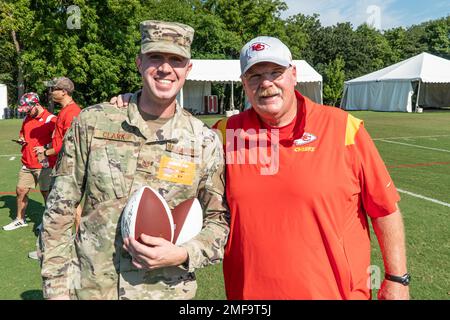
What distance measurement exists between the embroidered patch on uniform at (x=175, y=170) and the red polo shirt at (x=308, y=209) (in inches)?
10.6

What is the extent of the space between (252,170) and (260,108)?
0.37 meters

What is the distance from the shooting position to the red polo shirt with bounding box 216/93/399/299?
221cm

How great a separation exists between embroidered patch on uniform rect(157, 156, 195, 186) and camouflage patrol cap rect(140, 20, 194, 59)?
1.97 feet

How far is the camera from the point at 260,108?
7.82 ft

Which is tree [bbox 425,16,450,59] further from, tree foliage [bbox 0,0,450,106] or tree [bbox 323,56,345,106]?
tree [bbox 323,56,345,106]

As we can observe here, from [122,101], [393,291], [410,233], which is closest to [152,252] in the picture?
[122,101]

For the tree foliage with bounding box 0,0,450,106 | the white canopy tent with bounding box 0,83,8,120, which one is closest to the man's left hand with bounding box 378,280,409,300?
the tree foliage with bounding box 0,0,450,106

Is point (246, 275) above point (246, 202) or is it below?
below

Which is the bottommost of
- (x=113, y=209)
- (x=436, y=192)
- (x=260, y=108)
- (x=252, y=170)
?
(x=436, y=192)

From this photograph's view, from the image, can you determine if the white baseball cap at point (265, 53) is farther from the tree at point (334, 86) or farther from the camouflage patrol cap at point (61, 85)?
the tree at point (334, 86)

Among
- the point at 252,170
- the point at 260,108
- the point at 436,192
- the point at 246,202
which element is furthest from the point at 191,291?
the point at 436,192

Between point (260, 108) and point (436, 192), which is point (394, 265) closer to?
point (260, 108)

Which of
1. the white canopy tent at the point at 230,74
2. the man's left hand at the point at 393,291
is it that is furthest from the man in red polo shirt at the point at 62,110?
the white canopy tent at the point at 230,74

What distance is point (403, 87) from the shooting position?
31906mm
